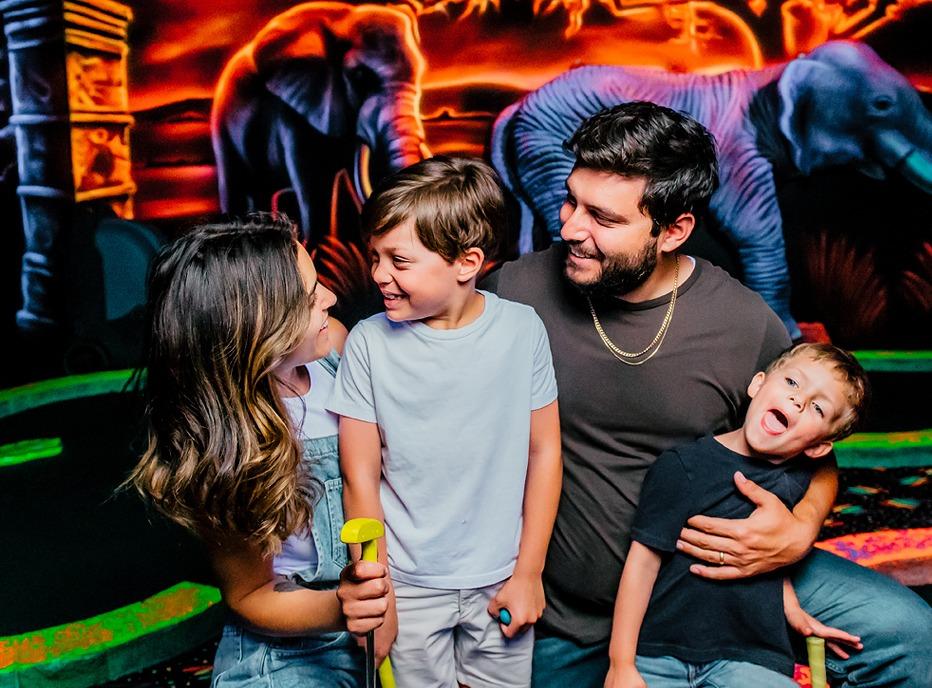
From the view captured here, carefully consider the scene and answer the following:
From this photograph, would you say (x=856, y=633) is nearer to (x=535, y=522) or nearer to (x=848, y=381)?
(x=848, y=381)

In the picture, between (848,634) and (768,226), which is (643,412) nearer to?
(848,634)

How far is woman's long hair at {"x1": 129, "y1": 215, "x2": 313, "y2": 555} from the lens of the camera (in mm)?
1541

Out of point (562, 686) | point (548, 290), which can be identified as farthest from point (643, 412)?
point (562, 686)

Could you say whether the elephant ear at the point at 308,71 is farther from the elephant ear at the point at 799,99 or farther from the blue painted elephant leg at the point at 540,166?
the elephant ear at the point at 799,99

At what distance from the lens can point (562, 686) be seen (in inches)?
77.5

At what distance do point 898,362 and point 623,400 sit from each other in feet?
9.21

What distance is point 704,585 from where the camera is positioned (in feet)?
5.89

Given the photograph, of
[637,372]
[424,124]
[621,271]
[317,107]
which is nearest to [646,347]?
[637,372]

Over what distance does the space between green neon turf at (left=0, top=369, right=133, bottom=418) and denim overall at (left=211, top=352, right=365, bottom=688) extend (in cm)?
240

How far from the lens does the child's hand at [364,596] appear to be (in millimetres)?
1442

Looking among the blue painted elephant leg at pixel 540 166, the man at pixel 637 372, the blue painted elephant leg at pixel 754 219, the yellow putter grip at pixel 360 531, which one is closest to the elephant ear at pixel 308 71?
the blue painted elephant leg at pixel 540 166

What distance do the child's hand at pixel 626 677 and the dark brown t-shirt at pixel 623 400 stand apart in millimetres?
213

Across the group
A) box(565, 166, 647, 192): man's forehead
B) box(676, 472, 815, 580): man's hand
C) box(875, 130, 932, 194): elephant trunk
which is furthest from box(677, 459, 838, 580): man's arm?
box(875, 130, 932, 194): elephant trunk

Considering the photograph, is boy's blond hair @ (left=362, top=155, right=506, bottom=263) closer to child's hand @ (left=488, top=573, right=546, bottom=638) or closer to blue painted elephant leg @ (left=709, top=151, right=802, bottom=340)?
child's hand @ (left=488, top=573, right=546, bottom=638)
